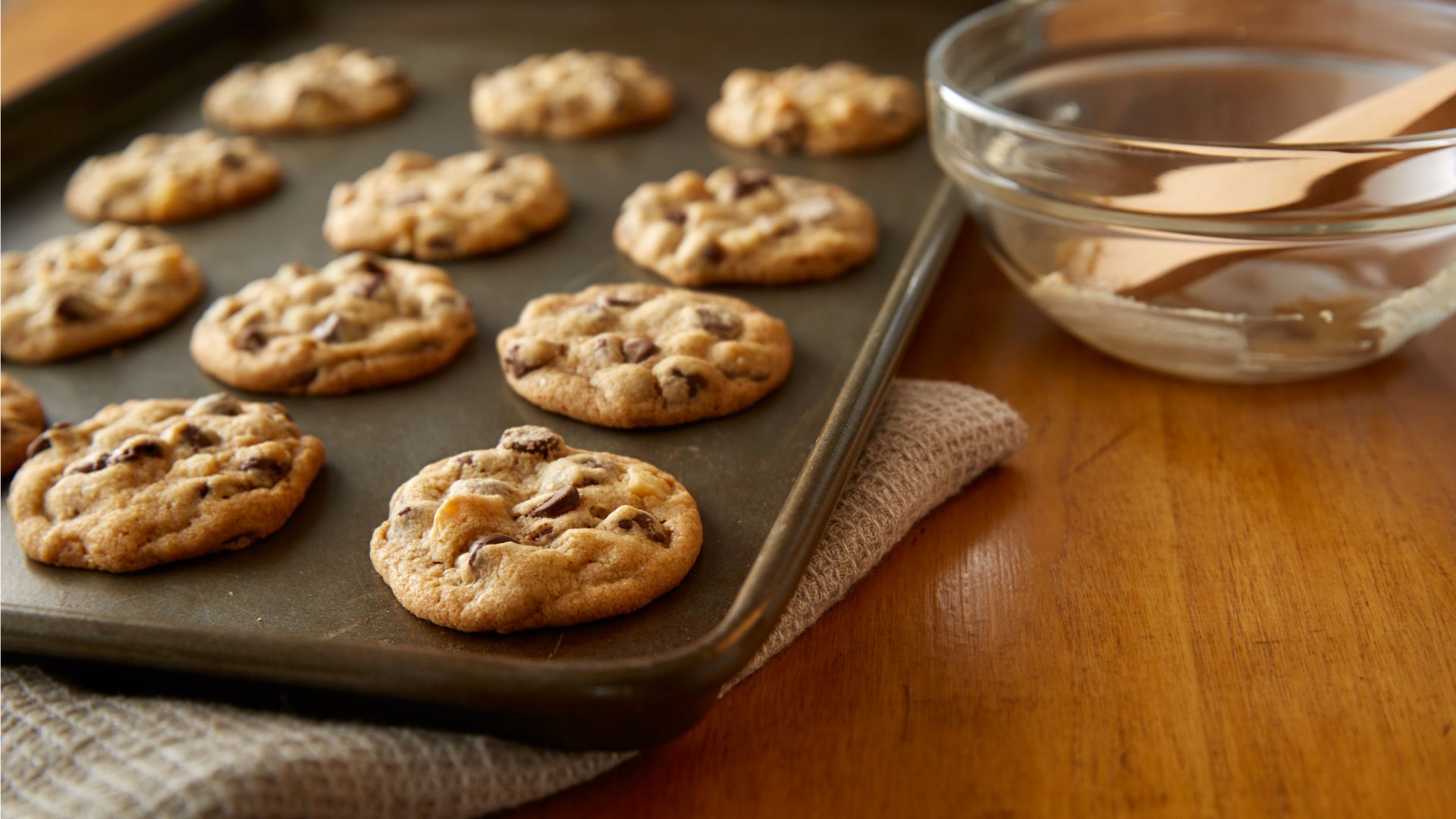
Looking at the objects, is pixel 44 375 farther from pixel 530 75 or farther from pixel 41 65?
pixel 41 65

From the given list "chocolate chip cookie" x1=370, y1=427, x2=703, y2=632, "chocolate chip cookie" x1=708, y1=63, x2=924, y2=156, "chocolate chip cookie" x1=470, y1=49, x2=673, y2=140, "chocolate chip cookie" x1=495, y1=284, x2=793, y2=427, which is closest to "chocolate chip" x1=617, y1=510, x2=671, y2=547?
"chocolate chip cookie" x1=370, y1=427, x2=703, y2=632

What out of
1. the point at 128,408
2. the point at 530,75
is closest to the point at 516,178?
the point at 530,75

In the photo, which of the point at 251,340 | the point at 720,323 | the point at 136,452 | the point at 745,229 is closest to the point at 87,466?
the point at 136,452

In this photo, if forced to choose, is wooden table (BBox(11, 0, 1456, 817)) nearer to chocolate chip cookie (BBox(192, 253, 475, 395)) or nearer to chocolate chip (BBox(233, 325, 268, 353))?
chocolate chip cookie (BBox(192, 253, 475, 395))

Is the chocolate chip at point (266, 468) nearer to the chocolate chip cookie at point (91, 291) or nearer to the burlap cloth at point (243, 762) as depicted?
the burlap cloth at point (243, 762)

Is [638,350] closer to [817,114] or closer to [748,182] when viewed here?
[748,182]
